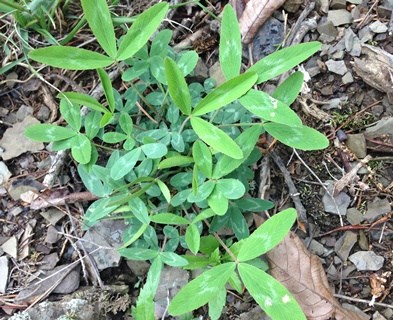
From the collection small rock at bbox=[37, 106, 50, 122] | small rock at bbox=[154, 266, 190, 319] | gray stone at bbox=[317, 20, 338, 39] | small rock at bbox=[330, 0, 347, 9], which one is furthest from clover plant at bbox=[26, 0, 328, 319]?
small rock at bbox=[330, 0, 347, 9]

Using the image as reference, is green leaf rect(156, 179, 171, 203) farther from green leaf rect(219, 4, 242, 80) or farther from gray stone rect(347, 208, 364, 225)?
gray stone rect(347, 208, 364, 225)

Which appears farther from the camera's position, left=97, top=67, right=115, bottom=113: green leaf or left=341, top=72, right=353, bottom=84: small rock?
left=341, top=72, right=353, bottom=84: small rock

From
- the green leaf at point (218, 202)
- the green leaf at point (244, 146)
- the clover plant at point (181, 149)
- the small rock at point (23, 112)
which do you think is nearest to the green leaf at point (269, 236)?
the clover plant at point (181, 149)

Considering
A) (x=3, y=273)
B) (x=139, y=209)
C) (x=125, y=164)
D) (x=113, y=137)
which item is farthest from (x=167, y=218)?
(x=3, y=273)

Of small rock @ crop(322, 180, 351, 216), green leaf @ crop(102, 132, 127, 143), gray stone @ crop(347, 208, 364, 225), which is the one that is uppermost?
green leaf @ crop(102, 132, 127, 143)

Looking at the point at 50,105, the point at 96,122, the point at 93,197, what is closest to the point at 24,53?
the point at 50,105

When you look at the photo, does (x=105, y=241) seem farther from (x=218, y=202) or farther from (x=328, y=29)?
(x=328, y=29)

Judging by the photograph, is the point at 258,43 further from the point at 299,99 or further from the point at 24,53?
the point at 24,53
